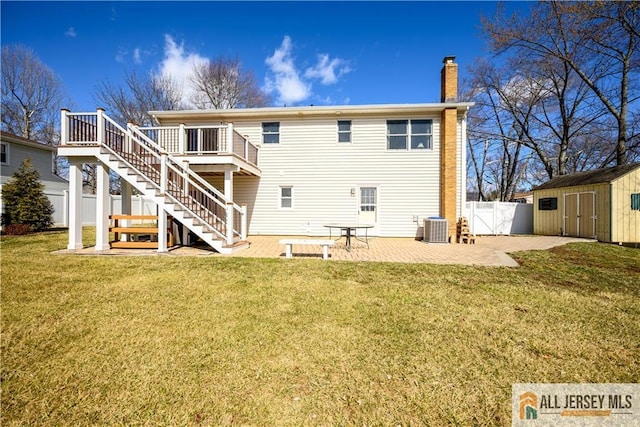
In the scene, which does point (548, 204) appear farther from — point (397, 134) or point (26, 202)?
point (26, 202)

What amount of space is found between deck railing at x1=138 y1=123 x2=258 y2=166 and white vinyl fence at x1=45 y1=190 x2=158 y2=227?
9425 mm

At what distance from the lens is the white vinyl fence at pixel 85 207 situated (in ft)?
51.3

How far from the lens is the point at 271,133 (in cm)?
1317

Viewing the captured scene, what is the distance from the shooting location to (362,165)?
12.8 m

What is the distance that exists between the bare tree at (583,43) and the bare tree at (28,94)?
115ft

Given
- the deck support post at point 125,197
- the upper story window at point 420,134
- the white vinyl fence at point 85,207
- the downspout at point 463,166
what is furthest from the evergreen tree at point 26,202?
the downspout at point 463,166

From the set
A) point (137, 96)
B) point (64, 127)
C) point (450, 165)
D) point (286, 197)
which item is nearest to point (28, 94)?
point (137, 96)

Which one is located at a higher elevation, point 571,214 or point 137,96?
point 137,96

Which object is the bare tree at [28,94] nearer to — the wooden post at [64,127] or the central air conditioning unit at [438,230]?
the wooden post at [64,127]

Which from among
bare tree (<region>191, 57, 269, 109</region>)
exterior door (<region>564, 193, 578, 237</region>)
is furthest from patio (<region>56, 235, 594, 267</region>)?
bare tree (<region>191, 57, 269, 109</region>)

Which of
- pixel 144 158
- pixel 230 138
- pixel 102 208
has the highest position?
pixel 230 138

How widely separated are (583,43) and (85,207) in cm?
3031

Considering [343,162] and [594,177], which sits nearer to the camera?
[594,177]

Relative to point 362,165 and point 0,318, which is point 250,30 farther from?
point 0,318
